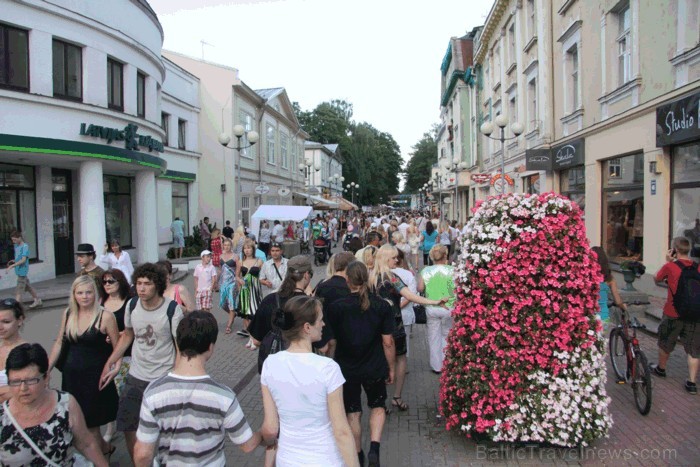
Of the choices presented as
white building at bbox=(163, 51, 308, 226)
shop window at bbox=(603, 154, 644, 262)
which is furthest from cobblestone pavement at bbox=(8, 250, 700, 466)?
white building at bbox=(163, 51, 308, 226)

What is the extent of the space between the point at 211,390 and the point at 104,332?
1856 mm

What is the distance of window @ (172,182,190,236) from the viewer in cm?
2431

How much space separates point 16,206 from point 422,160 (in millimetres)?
75689

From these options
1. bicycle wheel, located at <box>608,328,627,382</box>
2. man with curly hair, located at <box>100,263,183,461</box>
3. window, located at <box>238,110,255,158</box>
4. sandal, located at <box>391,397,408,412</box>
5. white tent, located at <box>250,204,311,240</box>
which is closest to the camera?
man with curly hair, located at <box>100,263,183,461</box>

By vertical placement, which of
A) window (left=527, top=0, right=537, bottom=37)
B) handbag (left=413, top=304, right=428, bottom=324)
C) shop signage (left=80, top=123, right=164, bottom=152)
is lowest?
handbag (left=413, top=304, right=428, bottom=324)

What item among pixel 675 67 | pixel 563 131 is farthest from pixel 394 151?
pixel 675 67

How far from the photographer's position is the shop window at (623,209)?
12367mm

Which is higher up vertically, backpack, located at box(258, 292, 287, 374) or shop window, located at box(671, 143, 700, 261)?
shop window, located at box(671, 143, 700, 261)

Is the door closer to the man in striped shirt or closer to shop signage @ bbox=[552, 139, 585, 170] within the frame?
the man in striped shirt

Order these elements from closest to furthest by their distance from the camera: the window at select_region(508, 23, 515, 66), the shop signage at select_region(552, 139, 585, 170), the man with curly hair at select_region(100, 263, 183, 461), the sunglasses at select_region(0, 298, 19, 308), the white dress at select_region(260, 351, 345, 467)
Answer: the white dress at select_region(260, 351, 345, 467) → the sunglasses at select_region(0, 298, 19, 308) → the man with curly hair at select_region(100, 263, 183, 461) → the shop signage at select_region(552, 139, 585, 170) → the window at select_region(508, 23, 515, 66)

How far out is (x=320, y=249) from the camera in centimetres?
2064

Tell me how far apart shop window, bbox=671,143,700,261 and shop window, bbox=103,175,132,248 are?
53.8 ft

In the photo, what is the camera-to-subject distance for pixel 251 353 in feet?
26.4

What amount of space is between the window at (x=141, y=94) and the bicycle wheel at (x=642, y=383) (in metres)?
15.9
